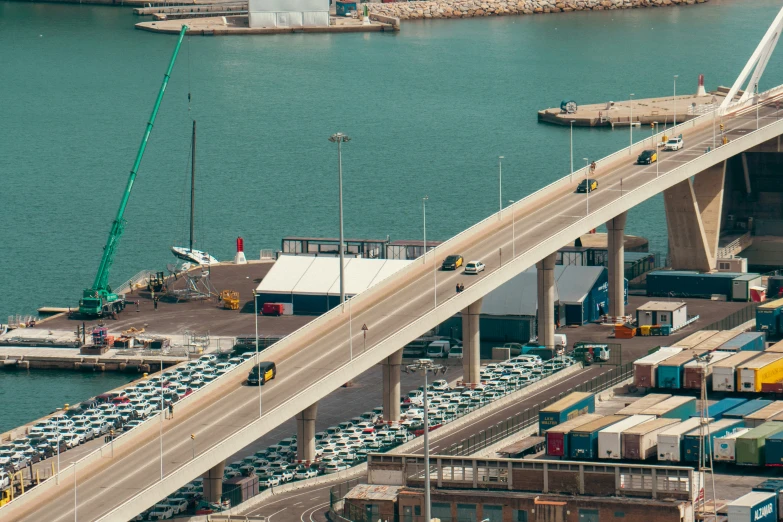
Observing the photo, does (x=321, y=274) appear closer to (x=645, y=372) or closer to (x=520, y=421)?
(x=645, y=372)

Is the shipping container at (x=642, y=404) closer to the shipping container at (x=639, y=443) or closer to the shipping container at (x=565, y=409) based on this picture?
the shipping container at (x=565, y=409)

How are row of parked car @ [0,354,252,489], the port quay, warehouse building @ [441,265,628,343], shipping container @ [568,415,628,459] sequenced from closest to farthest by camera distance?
the port quay → shipping container @ [568,415,628,459] → row of parked car @ [0,354,252,489] → warehouse building @ [441,265,628,343]

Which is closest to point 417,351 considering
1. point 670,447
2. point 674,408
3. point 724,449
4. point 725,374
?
point 725,374

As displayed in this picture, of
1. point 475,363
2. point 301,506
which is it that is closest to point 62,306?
point 475,363

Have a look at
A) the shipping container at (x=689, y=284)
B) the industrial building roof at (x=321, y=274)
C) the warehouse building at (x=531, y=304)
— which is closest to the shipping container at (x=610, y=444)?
the warehouse building at (x=531, y=304)

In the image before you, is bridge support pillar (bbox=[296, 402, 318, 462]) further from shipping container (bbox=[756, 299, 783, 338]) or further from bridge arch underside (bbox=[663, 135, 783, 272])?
bridge arch underside (bbox=[663, 135, 783, 272])

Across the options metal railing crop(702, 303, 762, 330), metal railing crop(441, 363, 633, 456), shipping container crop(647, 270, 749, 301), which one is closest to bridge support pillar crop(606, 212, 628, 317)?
metal railing crop(702, 303, 762, 330)
